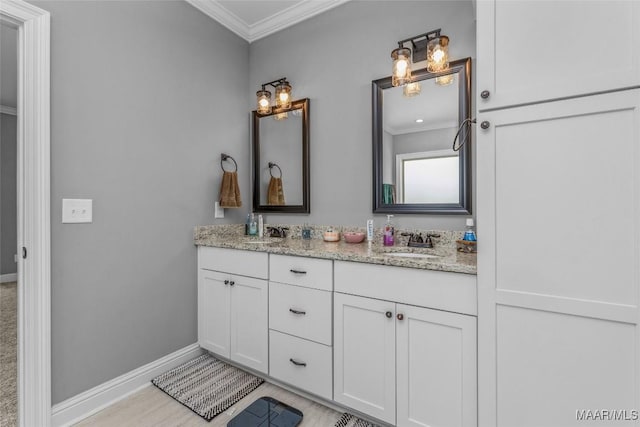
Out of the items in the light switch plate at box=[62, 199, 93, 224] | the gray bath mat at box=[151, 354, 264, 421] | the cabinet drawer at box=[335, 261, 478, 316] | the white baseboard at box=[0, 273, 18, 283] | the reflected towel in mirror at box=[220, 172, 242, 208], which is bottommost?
the gray bath mat at box=[151, 354, 264, 421]

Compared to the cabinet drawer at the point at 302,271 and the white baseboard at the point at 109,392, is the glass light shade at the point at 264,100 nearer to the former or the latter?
the cabinet drawer at the point at 302,271

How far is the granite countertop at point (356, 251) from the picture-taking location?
1.30 metres

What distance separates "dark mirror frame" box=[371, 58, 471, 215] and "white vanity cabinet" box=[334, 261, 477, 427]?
0.66 m

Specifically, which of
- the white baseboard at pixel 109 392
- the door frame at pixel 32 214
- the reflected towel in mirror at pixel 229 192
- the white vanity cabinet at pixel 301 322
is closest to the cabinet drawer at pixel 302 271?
the white vanity cabinet at pixel 301 322

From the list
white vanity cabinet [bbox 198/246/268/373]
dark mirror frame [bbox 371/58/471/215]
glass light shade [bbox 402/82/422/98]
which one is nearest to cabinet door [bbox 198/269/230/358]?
white vanity cabinet [bbox 198/246/268/373]

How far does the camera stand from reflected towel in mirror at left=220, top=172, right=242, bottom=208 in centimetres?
233

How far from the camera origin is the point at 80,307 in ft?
5.34

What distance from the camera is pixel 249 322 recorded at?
Result: 1.88 m

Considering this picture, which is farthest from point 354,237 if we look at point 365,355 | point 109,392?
point 109,392

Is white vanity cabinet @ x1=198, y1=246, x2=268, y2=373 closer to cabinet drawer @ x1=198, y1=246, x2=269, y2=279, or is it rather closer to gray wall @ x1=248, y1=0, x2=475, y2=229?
cabinet drawer @ x1=198, y1=246, x2=269, y2=279

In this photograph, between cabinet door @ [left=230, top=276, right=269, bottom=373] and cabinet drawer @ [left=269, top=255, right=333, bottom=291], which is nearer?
cabinet drawer @ [left=269, top=255, right=333, bottom=291]

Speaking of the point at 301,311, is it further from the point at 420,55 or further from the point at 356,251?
the point at 420,55
